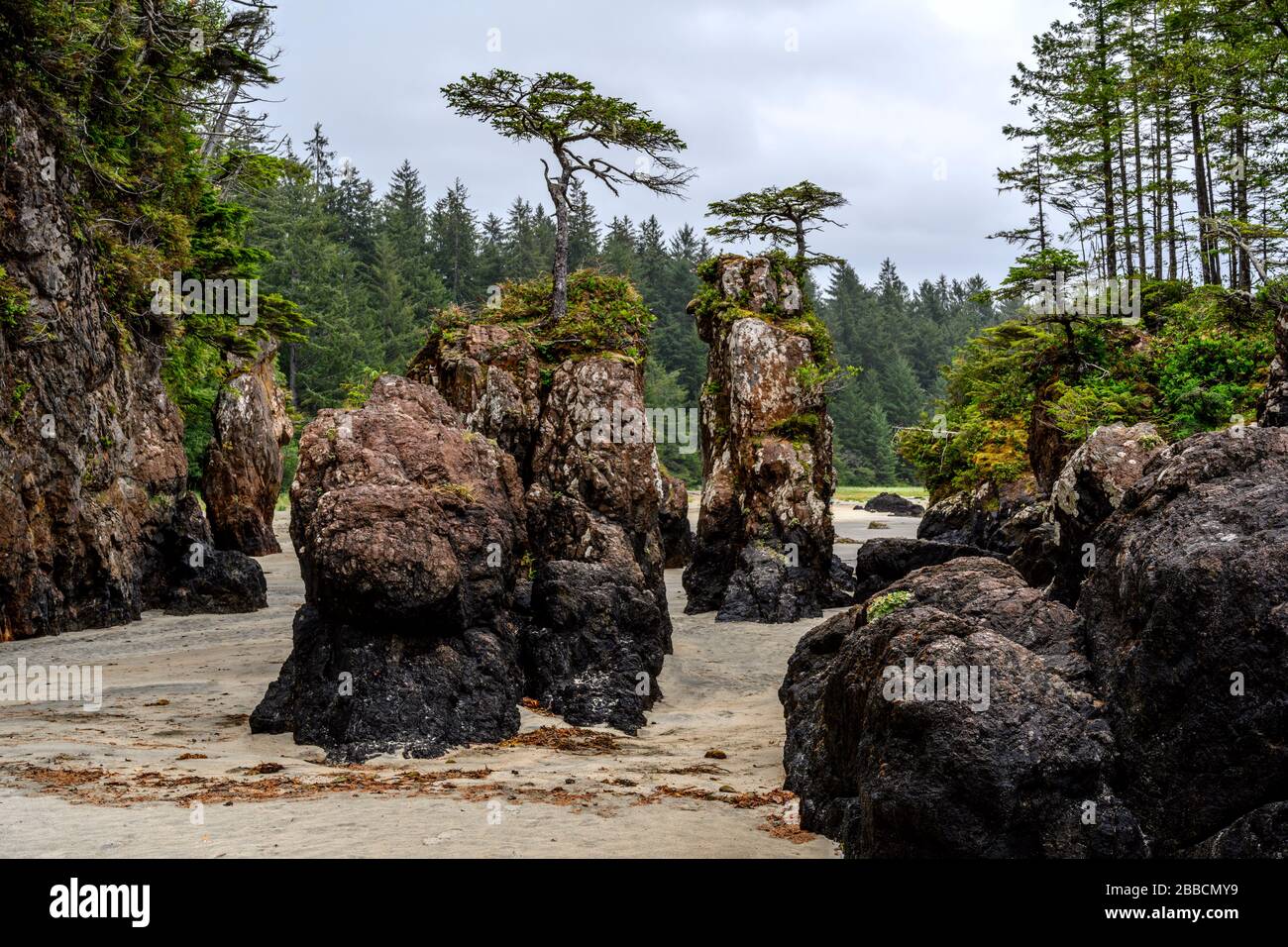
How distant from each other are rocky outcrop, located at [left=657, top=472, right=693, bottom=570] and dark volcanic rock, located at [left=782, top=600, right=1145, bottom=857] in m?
22.7

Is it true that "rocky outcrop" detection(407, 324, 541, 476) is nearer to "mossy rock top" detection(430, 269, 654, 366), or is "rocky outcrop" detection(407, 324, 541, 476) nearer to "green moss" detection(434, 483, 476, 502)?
"mossy rock top" detection(430, 269, 654, 366)

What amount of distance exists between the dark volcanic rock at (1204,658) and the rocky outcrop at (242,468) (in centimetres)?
2734

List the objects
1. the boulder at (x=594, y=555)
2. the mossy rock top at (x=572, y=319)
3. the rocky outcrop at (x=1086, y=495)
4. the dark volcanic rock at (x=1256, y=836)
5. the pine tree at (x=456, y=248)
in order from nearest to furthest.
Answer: the dark volcanic rock at (x=1256, y=836) < the rocky outcrop at (x=1086, y=495) < the boulder at (x=594, y=555) < the mossy rock top at (x=572, y=319) < the pine tree at (x=456, y=248)

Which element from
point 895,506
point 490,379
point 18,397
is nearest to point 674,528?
point 490,379

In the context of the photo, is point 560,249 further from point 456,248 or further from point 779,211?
point 456,248

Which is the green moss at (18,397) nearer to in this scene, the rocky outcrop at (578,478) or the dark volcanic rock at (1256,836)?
the rocky outcrop at (578,478)

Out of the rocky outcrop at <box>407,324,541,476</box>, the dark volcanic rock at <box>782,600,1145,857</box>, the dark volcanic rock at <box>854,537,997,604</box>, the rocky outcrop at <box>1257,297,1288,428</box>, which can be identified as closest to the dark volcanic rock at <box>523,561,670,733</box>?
the rocky outcrop at <box>407,324,541,476</box>

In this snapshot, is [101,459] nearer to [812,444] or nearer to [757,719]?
[757,719]

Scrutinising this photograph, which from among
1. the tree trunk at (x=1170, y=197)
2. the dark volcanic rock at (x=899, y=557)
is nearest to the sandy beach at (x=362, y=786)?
the dark volcanic rock at (x=899, y=557)

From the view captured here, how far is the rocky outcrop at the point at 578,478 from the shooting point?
12.1 m

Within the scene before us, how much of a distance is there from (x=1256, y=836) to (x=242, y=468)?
94.3ft

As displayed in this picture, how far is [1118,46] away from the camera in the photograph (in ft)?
105

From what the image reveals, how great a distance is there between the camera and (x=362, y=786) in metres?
7.84
